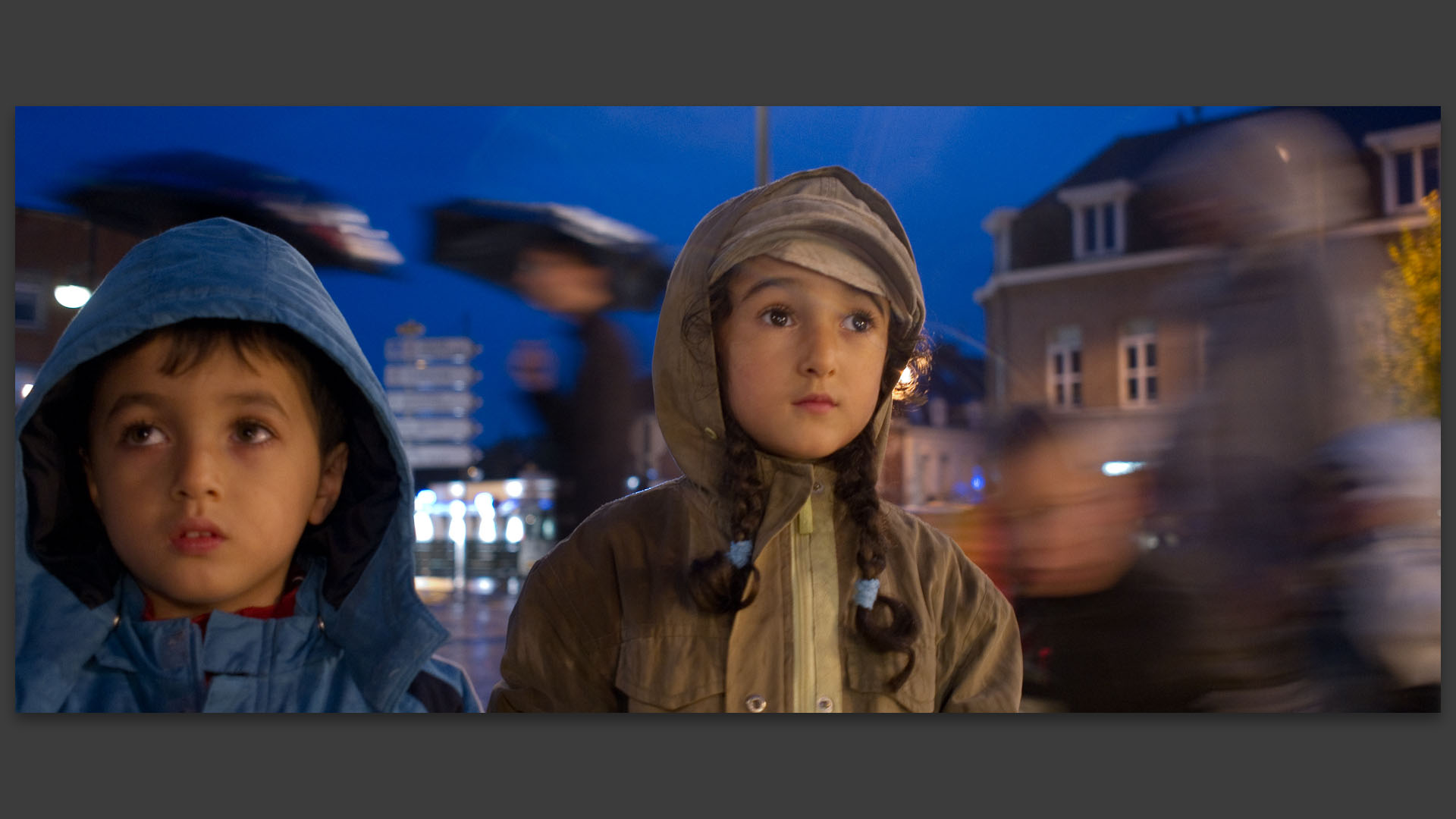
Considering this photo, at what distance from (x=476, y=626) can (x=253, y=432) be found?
2.61 ft

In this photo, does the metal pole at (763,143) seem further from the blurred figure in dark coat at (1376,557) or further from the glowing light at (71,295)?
the glowing light at (71,295)

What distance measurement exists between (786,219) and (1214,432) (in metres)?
1.40

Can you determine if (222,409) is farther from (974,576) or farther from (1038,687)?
(1038,687)

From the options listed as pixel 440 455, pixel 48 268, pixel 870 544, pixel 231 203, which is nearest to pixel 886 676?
pixel 870 544

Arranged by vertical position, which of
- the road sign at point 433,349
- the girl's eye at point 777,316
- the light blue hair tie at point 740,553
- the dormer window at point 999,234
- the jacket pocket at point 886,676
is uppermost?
the dormer window at point 999,234

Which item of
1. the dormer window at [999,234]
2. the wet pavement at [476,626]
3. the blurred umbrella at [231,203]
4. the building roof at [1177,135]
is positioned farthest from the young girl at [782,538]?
the blurred umbrella at [231,203]

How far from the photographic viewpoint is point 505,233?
3492mm

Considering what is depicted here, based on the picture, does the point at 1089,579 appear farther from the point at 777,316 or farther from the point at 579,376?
the point at 579,376

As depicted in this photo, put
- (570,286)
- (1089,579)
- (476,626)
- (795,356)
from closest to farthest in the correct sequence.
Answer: (795,356) → (476,626) → (1089,579) → (570,286)

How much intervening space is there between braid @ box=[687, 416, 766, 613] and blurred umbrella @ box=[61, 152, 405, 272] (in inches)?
46.4

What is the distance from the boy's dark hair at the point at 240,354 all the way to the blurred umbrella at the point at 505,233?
634mm

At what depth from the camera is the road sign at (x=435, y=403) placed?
3.40 metres

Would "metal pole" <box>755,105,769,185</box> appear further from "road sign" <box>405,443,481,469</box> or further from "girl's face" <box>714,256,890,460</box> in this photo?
"road sign" <box>405,443,481,469</box>

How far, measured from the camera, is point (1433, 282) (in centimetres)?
344
